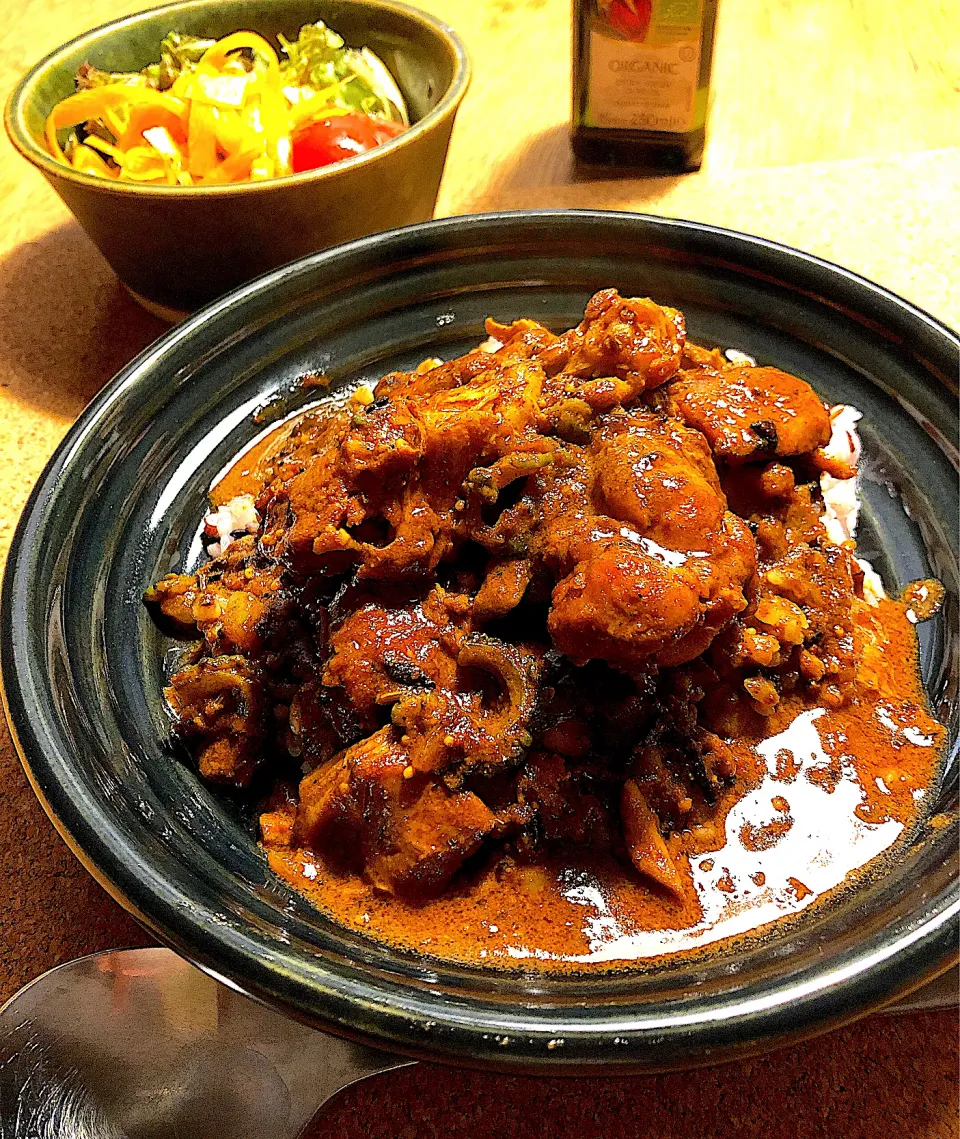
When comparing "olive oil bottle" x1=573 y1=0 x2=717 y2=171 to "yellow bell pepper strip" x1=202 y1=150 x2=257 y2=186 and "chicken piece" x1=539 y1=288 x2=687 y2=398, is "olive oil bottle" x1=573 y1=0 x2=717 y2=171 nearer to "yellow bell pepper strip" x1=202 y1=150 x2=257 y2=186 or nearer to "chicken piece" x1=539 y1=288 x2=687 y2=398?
"yellow bell pepper strip" x1=202 y1=150 x2=257 y2=186

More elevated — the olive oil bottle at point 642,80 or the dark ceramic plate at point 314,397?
the olive oil bottle at point 642,80

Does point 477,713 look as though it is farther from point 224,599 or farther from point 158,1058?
point 158,1058

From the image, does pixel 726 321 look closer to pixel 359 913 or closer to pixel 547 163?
pixel 359 913

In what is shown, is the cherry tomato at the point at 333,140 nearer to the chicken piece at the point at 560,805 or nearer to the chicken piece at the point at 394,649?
the chicken piece at the point at 394,649

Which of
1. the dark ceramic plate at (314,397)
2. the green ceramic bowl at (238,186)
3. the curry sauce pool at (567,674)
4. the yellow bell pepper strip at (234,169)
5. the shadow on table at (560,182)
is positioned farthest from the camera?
the shadow on table at (560,182)

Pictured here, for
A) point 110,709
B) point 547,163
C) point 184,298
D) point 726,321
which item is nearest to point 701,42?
point 547,163

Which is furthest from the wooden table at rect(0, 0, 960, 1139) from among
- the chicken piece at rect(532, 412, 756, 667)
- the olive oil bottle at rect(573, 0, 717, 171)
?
the chicken piece at rect(532, 412, 756, 667)

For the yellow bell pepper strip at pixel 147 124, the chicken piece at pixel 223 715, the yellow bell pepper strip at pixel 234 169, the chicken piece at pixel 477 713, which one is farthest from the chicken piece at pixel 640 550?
the yellow bell pepper strip at pixel 147 124
